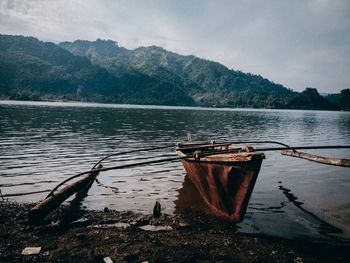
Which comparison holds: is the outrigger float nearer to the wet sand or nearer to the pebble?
the wet sand

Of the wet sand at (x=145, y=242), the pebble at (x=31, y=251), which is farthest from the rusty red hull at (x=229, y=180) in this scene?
the pebble at (x=31, y=251)

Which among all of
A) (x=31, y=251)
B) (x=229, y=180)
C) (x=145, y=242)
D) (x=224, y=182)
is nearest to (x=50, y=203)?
(x=31, y=251)

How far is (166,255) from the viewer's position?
866 centimetres

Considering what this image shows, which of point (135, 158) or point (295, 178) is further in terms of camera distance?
point (135, 158)

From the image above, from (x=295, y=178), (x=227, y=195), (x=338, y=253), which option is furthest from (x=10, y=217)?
(x=295, y=178)

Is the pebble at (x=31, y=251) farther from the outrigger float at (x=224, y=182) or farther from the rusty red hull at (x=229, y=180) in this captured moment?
the rusty red hull at (x=229, y=180)

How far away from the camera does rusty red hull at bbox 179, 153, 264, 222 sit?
9.84 meters

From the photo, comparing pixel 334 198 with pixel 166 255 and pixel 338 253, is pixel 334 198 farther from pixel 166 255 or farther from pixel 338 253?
→ pixel 166 255

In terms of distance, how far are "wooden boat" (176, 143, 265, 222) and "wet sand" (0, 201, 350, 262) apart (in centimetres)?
70

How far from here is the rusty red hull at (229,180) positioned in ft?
32.3

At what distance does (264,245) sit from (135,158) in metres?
17.3

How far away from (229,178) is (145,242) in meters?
3.49

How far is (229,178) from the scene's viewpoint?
10438 mm

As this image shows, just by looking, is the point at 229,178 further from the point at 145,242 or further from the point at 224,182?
the point at 145,242
